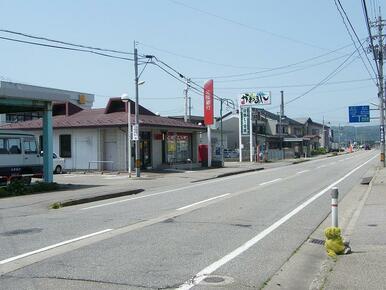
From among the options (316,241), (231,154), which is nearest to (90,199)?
(316,241)

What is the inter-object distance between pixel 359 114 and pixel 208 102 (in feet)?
58.8

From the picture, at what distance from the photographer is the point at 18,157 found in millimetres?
24422

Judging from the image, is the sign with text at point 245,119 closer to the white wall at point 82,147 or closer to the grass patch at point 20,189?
the white wall at point 82,147

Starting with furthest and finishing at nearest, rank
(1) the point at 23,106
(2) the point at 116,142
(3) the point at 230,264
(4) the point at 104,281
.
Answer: (2) the point at 116,142 < (1) the point at 23,106 < (3) the point at 230,264 < (4) the point at 104,281

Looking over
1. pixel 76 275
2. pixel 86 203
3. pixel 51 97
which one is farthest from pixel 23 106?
pixel 76 275

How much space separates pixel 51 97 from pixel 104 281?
18.4 m

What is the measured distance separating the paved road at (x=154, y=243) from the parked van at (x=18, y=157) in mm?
7735

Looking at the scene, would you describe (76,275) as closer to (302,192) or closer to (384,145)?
(302,192)

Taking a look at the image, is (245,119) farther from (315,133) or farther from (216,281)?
(315,133)

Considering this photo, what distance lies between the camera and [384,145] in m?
44.2

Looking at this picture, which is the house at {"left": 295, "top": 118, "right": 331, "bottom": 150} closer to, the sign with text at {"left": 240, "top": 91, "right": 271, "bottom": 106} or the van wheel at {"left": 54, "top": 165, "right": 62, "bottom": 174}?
the sign with text at {"left": 240, "top": 91, "right": 271, "bottom": 106}

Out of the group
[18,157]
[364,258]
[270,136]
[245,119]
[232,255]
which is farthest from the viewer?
[270,136]

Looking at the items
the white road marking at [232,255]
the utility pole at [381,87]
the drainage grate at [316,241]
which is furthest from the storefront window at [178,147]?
the drainage grate at [316,241]

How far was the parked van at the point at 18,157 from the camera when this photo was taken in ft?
77.8
